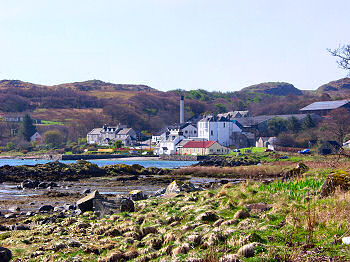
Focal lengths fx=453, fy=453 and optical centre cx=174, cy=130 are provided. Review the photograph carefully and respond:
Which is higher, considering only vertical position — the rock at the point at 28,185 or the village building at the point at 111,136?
the village building at the point at 111,136

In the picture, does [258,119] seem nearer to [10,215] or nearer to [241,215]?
[10,215]

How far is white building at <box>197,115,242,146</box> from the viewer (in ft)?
385

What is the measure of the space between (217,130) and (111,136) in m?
40.0

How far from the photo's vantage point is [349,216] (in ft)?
32.1

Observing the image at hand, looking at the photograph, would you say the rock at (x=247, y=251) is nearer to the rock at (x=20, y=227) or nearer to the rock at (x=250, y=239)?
the rock at (x=250, y=239)

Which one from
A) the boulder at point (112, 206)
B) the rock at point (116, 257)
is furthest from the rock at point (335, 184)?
the boulder at point (112, 206)

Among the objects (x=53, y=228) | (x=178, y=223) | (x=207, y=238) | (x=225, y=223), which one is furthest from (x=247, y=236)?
(x=53, y=228)

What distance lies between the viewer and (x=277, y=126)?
124 metres

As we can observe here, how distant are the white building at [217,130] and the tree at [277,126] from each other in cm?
1021

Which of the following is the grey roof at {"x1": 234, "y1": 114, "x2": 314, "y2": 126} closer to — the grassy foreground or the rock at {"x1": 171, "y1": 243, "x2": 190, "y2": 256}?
the grassy foreground

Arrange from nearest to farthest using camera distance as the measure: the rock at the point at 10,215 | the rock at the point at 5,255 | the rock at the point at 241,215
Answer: the rock at the point at 5,255, the rock at the point at 241,215, the rock at the point at 10,215

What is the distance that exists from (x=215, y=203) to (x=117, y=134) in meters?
128

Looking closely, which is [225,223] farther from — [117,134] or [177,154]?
[117,134]

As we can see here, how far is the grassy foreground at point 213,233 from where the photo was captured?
864 cm
